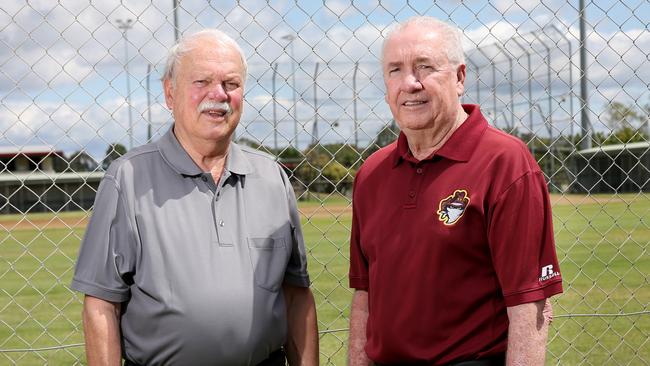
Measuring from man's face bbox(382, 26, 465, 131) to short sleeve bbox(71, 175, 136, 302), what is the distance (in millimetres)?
1004

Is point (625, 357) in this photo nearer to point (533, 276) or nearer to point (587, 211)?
point (533, 276)

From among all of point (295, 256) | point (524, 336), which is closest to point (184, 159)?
point (295, 256)

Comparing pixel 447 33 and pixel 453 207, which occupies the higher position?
pixel 447 33

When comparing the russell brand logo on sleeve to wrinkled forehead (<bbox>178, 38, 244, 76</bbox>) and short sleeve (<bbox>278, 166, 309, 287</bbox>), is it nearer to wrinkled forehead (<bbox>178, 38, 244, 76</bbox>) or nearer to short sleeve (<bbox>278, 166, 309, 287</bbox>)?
short sleeve (<bbox>278, 166, 309, 287</bbox>)

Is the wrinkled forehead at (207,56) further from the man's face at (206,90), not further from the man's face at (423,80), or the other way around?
the man's face at (423,80)

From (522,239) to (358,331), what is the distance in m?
0.78

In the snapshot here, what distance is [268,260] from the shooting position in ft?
9.70

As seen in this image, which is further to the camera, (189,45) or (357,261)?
(357,261)

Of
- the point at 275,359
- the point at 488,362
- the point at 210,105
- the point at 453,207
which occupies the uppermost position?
the point at 210,105

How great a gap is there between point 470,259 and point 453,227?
12 centimetres

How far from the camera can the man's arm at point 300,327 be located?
10.6ft

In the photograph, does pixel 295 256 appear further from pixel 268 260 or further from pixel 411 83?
pixel 411 83

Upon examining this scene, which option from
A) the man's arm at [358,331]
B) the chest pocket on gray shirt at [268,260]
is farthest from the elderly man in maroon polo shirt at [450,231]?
the chest pocket on gray shirt at [268,260]

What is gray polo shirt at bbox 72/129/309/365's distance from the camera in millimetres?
2773
